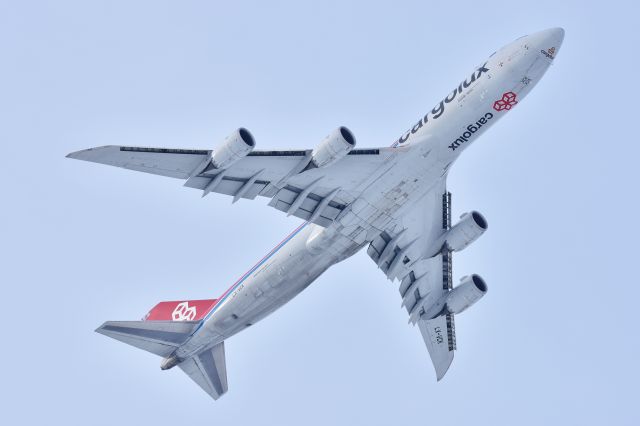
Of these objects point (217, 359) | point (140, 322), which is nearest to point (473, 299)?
point (217, 359)

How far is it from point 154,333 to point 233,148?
18612 millimetres

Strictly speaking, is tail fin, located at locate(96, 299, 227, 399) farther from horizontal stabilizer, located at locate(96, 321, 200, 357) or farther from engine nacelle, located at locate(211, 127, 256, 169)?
engine nacelle, located at locate(211, 127, 256, 169)

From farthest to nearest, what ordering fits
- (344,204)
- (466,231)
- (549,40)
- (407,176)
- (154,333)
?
1. (154,333)
2. (466,231)
3. (344,204)
4. (407,176)
5. (549,40)

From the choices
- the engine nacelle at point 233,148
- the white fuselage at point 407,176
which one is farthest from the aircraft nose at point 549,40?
the engine nacelle at point 233,148

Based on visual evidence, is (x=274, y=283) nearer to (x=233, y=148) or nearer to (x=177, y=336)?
(x=177, y=336)

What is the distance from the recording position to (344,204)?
2295 inches

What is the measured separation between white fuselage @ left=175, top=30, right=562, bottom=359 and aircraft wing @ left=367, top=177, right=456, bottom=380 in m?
3.49

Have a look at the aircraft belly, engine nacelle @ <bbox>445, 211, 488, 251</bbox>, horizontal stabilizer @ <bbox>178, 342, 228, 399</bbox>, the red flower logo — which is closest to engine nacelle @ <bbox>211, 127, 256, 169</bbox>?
the aircraft belly

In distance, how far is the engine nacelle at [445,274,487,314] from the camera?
215ft

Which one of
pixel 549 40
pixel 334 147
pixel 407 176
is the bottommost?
pixel 407 176

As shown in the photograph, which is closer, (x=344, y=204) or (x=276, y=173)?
(x=276, y=173)

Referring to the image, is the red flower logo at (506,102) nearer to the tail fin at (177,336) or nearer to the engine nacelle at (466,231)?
the engine nacelle at (466,231)

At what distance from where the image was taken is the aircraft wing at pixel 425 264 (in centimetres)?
6225

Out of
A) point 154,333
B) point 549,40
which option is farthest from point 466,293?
point 154,333
